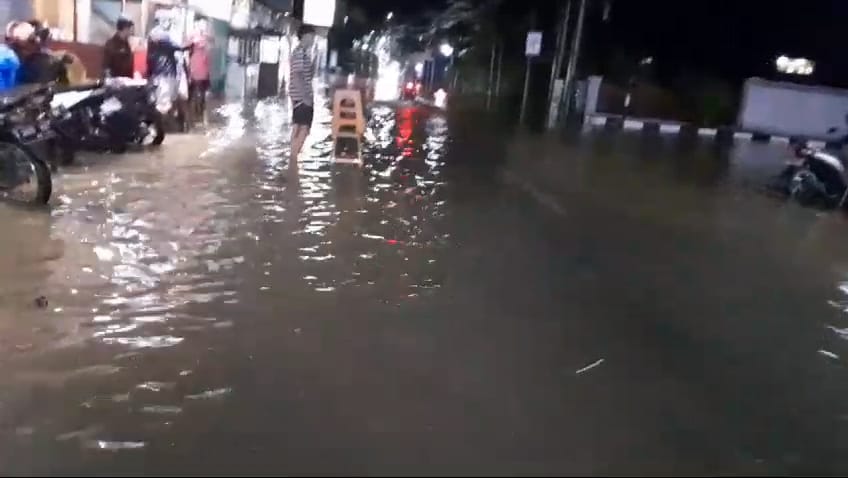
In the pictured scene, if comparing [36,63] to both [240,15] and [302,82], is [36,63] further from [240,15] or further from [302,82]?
[240,15]

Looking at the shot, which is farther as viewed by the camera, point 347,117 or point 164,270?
point 347,117

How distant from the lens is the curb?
24219mm

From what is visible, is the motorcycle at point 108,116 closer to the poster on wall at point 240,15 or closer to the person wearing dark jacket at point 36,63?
the person wearing dark jacket at point 36,63

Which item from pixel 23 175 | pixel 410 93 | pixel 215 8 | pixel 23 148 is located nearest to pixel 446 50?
pixel 410 93

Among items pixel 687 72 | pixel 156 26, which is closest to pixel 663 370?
pixel 156 26

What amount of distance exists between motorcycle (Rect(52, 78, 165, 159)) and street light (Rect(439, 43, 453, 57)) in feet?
121

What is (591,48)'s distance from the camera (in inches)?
1247

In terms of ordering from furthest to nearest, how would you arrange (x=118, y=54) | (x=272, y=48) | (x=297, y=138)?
1. (x=272, y=48)
2. (x=118, y=54)
3. (x=297, y=138)

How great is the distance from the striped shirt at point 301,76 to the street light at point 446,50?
37.1m

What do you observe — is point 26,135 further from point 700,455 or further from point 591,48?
point 591,48

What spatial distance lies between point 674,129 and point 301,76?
51.8 feet

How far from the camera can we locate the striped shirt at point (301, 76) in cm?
1223

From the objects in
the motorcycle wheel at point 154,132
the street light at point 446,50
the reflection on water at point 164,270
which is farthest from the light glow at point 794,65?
the motorcycle wheel at point 154,132

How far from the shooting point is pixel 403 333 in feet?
19.0
